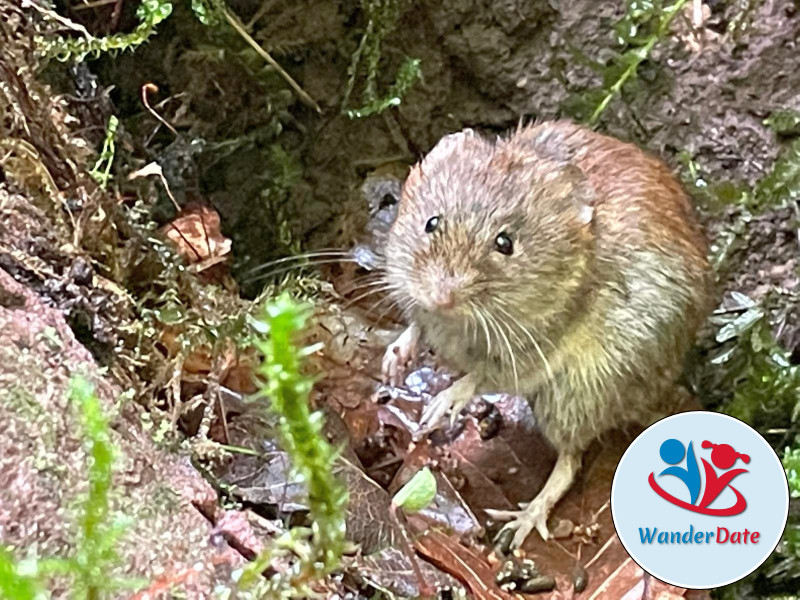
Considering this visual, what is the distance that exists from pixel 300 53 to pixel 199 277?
817 millimetres

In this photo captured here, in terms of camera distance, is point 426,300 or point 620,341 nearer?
point 426,300

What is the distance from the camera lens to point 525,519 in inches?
103

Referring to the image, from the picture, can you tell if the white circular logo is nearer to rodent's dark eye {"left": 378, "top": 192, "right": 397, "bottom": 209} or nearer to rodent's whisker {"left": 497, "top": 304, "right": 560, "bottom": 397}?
rodent's whisker {"left": 497, "top": 304, "right": 560, "bottom": 397}

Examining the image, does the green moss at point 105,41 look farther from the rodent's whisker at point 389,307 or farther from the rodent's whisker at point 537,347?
the rodent's whisker at point 537,347

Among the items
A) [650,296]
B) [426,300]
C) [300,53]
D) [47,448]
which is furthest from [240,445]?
[300,53]

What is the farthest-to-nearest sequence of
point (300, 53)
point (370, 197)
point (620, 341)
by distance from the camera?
1. point (370, 197)
2. point (300, 53)
3. point (620, 341)

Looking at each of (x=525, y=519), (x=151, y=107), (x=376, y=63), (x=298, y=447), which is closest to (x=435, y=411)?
(x=525, y=519)

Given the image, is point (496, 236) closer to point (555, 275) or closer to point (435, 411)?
point (555, 275)

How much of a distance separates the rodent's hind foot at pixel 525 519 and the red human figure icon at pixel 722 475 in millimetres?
673

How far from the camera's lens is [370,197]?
330 cm

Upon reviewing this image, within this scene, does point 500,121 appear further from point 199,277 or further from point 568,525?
point 568,525

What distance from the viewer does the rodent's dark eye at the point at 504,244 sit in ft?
7.95

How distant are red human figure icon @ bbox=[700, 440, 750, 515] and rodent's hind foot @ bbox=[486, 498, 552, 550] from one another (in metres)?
0.67

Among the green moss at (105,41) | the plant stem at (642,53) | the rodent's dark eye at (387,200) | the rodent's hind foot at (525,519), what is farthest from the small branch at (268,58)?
the rodent's hind foot at (525,519)
